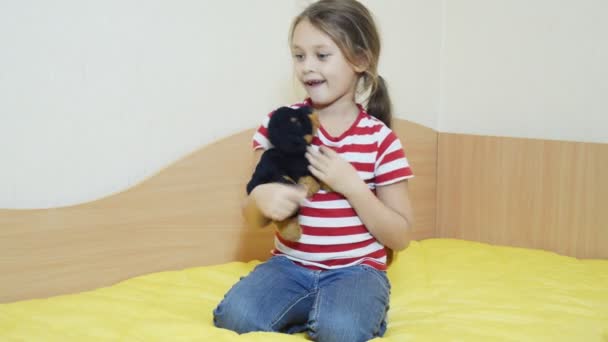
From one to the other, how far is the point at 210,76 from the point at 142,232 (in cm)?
37

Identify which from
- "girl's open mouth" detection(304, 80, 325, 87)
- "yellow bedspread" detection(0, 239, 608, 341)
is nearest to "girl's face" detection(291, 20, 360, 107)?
"girl's open mouth" detection(304, 80, 325, 87)

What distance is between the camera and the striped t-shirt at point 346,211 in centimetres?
114

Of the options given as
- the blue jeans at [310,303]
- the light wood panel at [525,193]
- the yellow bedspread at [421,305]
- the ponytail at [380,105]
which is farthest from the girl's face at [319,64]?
the light wood panel at [525,193]

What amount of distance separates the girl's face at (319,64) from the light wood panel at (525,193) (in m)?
0.75

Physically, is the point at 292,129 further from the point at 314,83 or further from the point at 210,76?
the point at 210,76

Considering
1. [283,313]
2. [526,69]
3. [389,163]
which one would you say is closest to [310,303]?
[283,313]

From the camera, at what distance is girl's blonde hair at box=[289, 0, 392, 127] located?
1159mm

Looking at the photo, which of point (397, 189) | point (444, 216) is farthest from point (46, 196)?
point (444, 216)

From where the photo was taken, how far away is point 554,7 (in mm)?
1719

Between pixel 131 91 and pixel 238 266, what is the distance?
0.43 meters

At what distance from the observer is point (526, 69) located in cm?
178

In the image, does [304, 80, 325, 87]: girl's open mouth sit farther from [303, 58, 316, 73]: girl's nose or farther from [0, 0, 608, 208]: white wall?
[0, 0, 608, 208]: white wall

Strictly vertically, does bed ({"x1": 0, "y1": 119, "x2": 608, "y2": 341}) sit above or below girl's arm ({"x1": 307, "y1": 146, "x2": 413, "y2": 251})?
below

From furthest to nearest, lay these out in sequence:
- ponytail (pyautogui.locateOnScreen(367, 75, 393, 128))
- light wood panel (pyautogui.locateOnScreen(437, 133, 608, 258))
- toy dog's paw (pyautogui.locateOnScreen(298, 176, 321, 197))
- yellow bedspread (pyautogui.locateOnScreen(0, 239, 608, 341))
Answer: light wood panel (pyautogui.locateOnScreen(437, 133, 608, 258)) < ponytail (pyautogui.locateOnScreen(367, 75, 393, 128)) < toy dog's paw (pyautogui.locateOnScreen(298, 176, 321, 197)) < yellow bedspread (pyautogui.locateOnScreen(0, 239, 608, 341))
